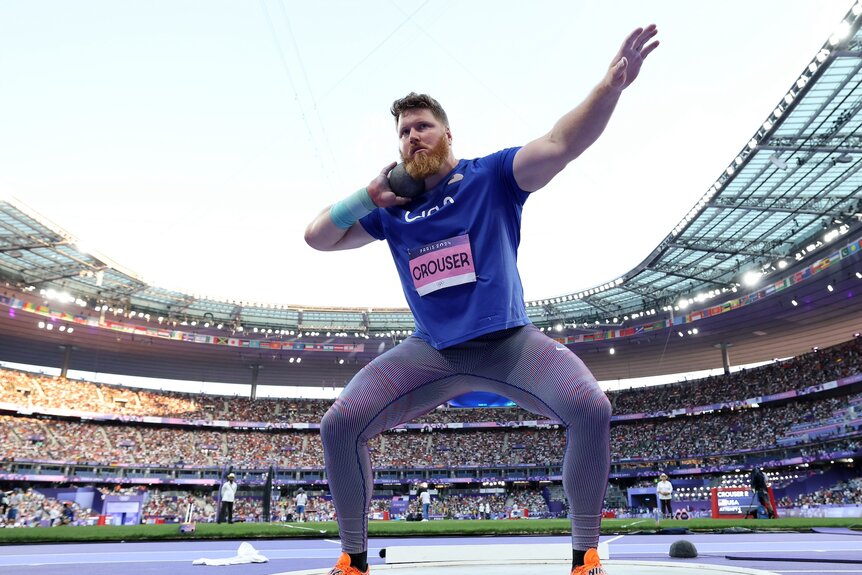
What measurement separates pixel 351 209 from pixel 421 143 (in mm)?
448

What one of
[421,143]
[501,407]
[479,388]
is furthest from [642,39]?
[501,407]

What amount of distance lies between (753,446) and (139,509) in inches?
1421

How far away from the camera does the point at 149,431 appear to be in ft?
137

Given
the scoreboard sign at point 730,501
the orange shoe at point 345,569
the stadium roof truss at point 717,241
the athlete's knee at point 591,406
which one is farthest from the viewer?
the scoreboard sign at point 730,501

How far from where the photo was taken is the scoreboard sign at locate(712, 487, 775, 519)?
934 inches

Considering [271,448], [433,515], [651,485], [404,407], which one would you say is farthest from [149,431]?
[404,407]

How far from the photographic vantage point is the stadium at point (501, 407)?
26844 mm

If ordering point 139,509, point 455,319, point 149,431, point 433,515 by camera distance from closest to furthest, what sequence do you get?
point 455,319
point 139,509
point 433,515
point 149,431

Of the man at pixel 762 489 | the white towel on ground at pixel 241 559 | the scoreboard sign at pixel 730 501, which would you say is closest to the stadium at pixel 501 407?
the scoreboard sign at pixel 730 501

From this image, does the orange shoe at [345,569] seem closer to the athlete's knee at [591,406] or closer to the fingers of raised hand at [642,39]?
the athlete's knee at [591,406]

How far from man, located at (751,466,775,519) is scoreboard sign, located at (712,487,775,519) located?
3924 millimetres

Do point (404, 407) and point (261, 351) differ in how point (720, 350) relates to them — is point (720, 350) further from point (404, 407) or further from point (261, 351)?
point (404, 407)

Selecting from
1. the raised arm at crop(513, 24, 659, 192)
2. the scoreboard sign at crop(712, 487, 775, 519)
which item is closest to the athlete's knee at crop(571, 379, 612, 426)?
the raised arm at crop(513, 24, 659, 192)

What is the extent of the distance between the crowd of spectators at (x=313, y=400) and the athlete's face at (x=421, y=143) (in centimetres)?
3794
